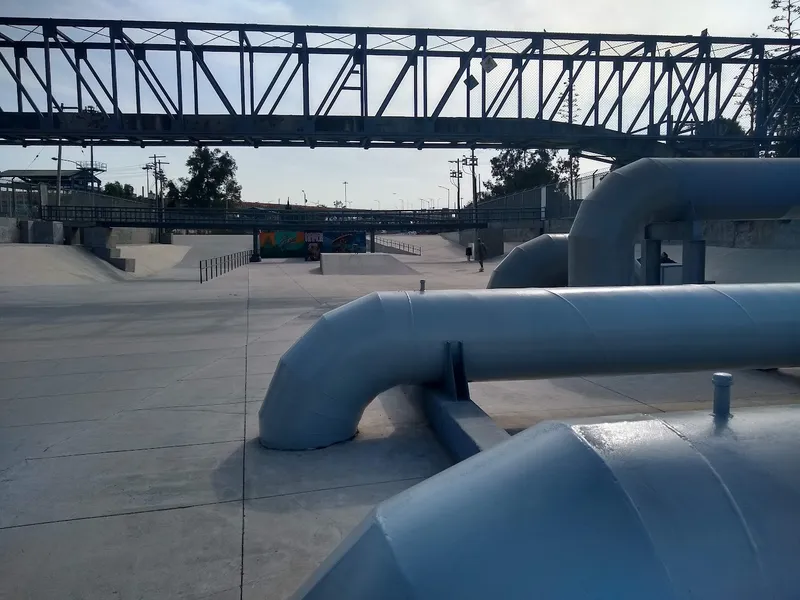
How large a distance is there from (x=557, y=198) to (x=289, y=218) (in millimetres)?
26439

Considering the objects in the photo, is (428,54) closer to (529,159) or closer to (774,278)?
(774,278)

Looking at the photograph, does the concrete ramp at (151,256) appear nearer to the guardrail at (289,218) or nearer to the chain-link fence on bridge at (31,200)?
the guardrail at (289,218)

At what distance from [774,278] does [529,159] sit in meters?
79.1

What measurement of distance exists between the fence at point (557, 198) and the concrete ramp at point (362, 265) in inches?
360

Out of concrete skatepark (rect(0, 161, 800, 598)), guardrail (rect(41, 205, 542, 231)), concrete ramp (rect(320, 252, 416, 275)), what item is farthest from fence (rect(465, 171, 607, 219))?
concrete skatepark (rect(0, 161, 800, 598))

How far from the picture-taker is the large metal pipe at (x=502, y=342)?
590 cm

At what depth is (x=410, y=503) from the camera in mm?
2301

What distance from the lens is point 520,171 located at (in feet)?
308

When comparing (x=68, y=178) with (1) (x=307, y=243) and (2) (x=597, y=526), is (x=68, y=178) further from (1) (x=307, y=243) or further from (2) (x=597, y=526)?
(2) (x=597, y=526)

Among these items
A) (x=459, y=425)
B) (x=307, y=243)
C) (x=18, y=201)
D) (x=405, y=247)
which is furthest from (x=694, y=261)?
(x=405, y=247)

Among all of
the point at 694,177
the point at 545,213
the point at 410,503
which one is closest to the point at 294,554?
the point at 410,503

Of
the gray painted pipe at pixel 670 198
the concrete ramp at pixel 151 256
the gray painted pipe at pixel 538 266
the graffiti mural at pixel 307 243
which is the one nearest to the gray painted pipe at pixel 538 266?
the gray painted pipe at pixel 538 266

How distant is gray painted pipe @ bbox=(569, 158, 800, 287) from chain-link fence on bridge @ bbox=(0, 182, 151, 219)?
38.8 meters

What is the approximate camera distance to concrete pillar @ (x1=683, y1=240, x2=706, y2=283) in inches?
429
